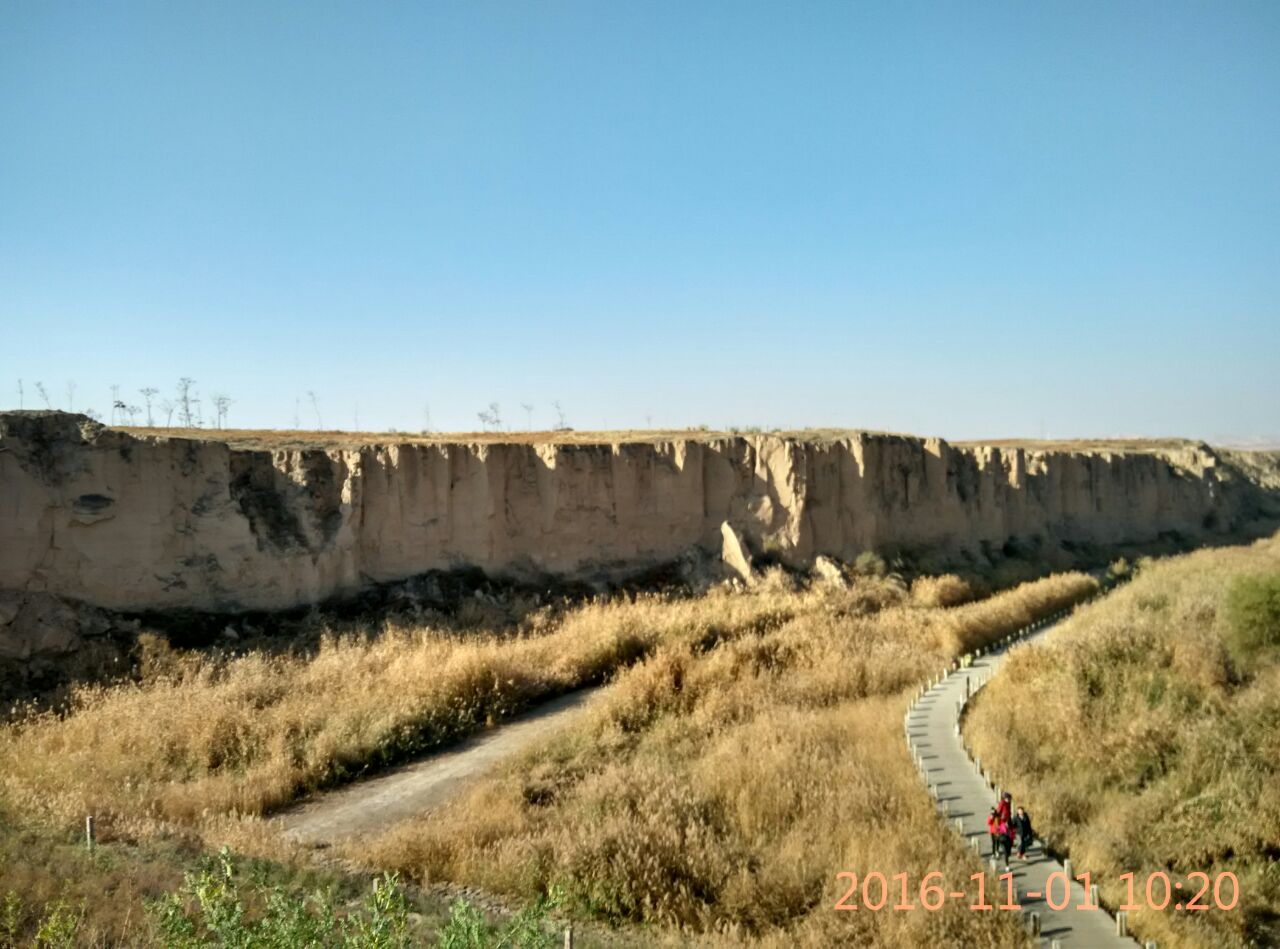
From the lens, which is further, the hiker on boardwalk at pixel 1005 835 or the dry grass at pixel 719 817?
the hiker on boardwalk at pixel 1005 835

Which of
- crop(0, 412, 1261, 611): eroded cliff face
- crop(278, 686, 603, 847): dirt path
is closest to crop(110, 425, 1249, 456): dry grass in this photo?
crop(0, 412, 1261, 611): eroded cliff face

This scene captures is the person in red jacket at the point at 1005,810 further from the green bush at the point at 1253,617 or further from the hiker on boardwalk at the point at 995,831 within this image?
the green bush at the point at 1253,617

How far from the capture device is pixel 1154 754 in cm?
976

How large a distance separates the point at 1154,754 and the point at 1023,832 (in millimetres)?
3502

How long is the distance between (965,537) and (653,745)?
16.8 m

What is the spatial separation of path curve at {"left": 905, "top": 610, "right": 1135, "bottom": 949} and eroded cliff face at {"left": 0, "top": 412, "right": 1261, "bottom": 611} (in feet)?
24.1

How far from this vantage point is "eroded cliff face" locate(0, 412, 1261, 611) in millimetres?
12680

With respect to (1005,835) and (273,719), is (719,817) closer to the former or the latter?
(1005,835)

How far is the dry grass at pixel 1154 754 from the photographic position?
7535mm

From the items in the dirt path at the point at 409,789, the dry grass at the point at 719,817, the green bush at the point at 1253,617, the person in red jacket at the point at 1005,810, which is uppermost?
the green bush at the point at 1253,617

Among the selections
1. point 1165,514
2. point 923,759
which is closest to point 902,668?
point 923,759

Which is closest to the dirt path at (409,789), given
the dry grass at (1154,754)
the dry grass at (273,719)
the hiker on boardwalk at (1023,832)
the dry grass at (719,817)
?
the dry grass at (273,719)

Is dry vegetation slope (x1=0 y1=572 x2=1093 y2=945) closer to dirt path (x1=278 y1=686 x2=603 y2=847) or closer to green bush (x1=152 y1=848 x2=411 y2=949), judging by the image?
dirt path (x1=278 y1=686 x2=603 y2=847)

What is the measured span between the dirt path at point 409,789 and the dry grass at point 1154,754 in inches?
219
